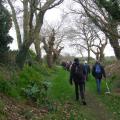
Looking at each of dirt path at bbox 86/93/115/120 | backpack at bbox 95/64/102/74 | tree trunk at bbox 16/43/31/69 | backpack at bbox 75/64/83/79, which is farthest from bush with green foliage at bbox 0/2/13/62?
backpack at bbox 95/64/102/74

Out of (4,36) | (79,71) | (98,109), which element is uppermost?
(4,36)

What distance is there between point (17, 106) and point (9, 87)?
5.63 feet

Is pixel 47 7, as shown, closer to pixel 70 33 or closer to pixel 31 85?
pixel 31 85

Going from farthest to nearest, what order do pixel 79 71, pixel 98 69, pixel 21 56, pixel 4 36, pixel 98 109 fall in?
pixel 98 69
pixel 21 56
pixel 4 36
pixel 79 71
pixel 98 109

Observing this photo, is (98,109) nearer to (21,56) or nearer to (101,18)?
(21,56)

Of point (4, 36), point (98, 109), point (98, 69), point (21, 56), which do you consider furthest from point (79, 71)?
point (21, 56)

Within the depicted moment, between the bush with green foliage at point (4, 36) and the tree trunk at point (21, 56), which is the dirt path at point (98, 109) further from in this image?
the bush with green foliage at point (4, 36)

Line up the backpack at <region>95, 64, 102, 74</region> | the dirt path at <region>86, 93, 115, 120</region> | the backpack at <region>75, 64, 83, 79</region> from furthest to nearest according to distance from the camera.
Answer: the backpack at <region>95, 64, 102, 74</region> → the backpack at <region>75, 64, 83, 79</region> → the dirt path at <region>86, 93, 115, 120</region>

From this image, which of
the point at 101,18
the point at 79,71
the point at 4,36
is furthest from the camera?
the point at 101,18

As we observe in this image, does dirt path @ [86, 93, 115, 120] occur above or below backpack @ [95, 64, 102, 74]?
below

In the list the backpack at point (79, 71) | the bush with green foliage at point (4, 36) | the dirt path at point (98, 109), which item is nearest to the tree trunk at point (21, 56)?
the bush with green foliage at point (4, 36)

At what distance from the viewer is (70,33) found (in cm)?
7569

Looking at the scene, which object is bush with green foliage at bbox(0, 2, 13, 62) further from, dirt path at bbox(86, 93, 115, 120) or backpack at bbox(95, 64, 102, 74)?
backpack at bbox(95, 64, 102, 74)

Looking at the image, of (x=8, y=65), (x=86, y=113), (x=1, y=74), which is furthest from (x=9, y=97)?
(x=8, y=65)
